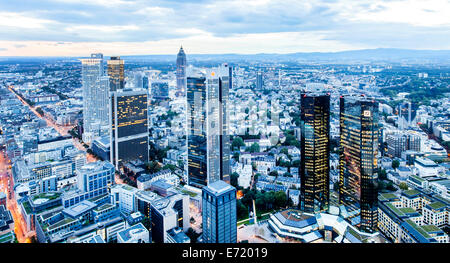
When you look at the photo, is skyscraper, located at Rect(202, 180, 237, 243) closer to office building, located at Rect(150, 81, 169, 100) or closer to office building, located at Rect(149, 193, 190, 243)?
office building, located at Rect(149, 193, 190, 243)

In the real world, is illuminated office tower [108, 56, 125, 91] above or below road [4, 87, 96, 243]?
above

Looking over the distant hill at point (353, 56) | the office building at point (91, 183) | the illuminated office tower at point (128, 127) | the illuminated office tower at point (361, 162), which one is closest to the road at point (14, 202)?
the office building at point (91, 183)


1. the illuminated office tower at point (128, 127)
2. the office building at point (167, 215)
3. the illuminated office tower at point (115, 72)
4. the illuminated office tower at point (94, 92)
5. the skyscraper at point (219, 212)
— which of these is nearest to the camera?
the skyscraper at point (219, 212)

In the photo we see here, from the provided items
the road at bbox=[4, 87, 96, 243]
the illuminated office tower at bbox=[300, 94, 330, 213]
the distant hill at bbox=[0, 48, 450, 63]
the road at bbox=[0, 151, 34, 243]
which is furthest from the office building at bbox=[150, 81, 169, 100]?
the illuminated office tower at bbox=[300, 94, 330, 213]

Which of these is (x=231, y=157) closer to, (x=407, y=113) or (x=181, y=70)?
(x=407, y=113)

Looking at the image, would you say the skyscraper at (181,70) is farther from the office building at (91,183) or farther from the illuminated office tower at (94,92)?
the office building at (91,183)

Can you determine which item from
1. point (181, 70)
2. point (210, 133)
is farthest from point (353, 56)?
point (181, 70)

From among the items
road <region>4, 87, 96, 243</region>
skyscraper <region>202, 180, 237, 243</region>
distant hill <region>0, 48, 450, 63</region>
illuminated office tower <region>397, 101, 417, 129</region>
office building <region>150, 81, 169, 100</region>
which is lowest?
road <region>4, 87, 96, 243</region>

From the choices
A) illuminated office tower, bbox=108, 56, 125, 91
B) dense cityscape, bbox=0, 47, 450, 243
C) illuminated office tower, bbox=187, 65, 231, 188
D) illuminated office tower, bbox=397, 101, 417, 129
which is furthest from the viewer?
illuminated office tower, bbox=108, 56, 125, 91
